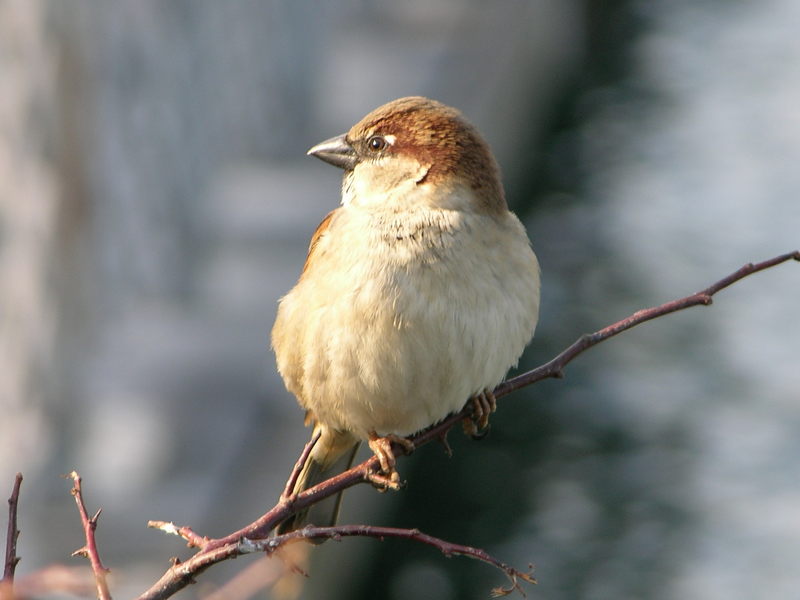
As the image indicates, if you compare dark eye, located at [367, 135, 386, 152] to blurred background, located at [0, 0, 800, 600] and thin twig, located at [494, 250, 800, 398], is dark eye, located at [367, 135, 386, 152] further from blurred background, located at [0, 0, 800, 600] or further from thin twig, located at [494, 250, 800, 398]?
blurred background, located at [0, 0, 800, 600]

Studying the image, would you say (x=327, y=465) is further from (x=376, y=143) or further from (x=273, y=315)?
(x=273, y=315)

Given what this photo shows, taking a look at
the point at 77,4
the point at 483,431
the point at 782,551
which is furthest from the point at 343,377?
the point at 782,551

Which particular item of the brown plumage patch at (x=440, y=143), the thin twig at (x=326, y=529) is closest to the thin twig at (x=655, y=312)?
the thin twig at (x=326, y=529)

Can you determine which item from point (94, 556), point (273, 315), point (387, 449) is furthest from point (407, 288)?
point (273, 315)

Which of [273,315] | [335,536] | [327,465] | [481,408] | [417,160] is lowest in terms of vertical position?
[273,315]

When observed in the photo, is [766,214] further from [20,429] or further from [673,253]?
[20,429]

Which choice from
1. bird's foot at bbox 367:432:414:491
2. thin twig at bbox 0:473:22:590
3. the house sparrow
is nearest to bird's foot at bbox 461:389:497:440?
the house sparrow
